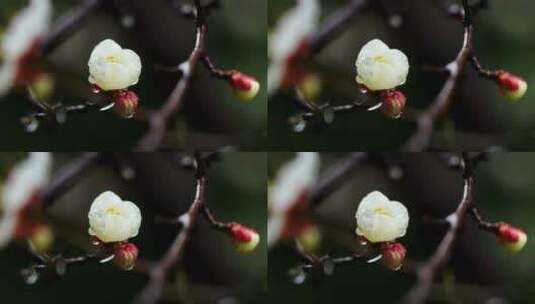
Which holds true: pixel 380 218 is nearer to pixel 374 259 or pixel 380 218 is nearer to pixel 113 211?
pixel 374 259

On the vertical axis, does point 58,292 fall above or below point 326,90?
below

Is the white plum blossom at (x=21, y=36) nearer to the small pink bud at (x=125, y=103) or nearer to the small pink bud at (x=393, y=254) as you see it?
the small pink bud at (x=125, y=103)

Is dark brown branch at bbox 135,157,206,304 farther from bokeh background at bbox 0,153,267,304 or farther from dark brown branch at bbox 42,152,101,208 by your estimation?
dark brown branch at bbox 42,152,101,208

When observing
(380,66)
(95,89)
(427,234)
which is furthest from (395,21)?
(95,89)

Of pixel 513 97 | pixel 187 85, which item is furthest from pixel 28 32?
pixel 513 97

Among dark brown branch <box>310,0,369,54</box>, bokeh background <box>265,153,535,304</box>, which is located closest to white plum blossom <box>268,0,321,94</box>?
dark brown branch <box>310,0,369,54</box>

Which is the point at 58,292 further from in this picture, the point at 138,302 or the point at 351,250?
the point at 351,250
